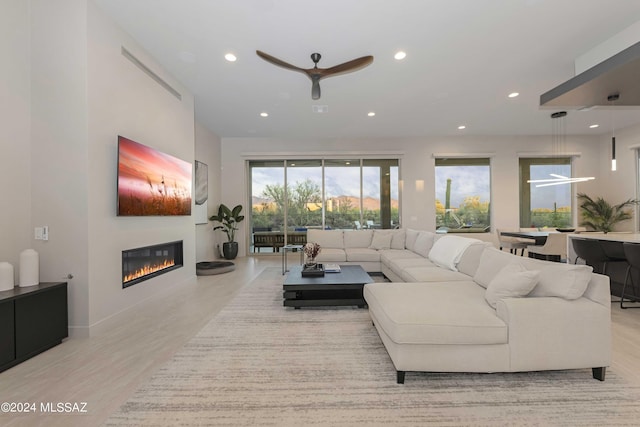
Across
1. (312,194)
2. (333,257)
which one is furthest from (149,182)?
(312,194)

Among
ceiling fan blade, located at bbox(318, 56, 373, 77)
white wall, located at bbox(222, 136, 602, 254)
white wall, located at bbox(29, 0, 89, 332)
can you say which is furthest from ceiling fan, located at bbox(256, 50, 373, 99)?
white wall, located at bbox(222, 136, 602, 254)

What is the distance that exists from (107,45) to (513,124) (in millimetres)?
7719

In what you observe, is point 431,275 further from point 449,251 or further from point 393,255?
point 393,255

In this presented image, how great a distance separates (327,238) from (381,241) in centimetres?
109

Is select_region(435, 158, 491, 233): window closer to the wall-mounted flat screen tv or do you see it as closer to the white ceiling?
the white ceiling

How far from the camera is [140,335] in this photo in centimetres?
272

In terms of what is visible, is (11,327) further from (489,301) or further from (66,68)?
(489,301)

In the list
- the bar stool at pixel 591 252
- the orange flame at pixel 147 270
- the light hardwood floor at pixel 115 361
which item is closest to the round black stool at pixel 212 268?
the orange flame at pixel 147 270

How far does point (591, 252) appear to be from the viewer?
12.1 feet

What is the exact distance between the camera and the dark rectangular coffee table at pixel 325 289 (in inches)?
131

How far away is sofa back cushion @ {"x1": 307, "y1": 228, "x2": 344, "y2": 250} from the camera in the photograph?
5699 millimetres

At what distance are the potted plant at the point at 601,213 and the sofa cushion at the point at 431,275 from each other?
6.50 meters

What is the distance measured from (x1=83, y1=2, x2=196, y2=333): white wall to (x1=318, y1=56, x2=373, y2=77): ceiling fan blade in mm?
2261

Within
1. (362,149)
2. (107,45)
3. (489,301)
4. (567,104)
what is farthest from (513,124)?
(107,45)
